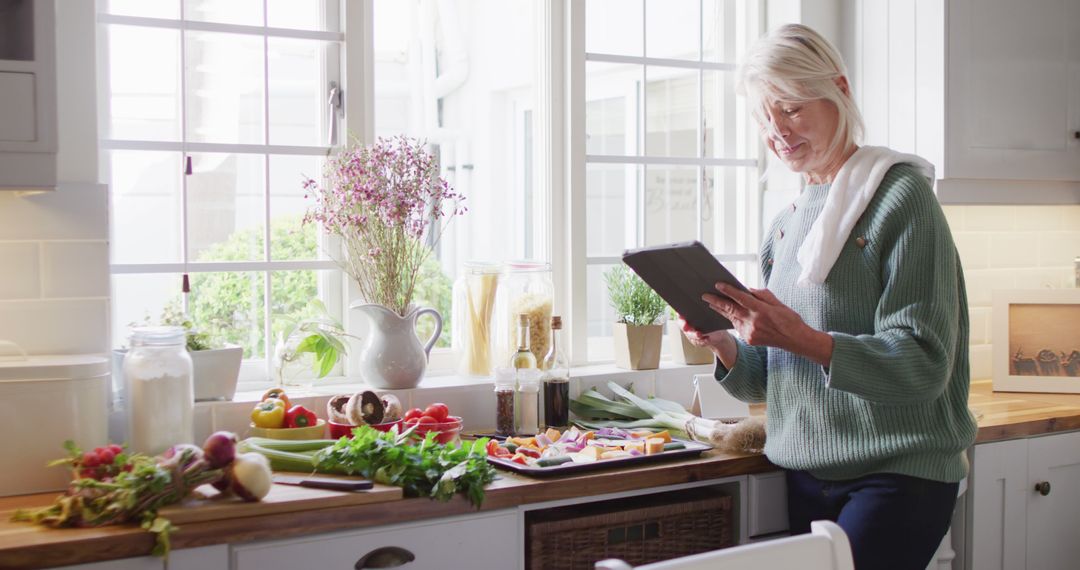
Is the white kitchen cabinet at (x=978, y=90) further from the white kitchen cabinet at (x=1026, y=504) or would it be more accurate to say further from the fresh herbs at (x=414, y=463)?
the fresh herbs at (x=414, y=463)

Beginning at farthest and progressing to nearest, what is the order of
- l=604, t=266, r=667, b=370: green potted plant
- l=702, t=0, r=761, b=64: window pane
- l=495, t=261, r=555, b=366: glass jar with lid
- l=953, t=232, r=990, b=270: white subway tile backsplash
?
l=953, t=232, r=990, b=270: white subway tile backsplash < l=702, t=0, r=761, b=64: window pane < l=604, t=266, r=667, b=370: green potted plant < l=495, t=261, r=555, b=366: glass jar with lid

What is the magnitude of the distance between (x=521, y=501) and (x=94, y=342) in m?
1.09

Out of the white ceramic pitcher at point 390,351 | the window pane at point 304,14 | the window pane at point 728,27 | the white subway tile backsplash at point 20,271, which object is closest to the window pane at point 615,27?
the window pane at point 728,27

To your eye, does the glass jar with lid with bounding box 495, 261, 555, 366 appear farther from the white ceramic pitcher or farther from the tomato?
the tomato

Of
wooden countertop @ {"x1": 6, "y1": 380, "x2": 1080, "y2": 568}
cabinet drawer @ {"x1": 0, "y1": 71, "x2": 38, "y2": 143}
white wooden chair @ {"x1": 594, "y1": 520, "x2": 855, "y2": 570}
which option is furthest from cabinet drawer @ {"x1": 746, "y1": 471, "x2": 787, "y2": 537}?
cabinet drawer @ {"x1": 0, "y1": 71, "x2": 38, "y2": 143}

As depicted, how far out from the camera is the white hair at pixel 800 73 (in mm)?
2131

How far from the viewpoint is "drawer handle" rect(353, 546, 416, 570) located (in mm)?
2105

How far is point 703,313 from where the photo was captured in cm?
219

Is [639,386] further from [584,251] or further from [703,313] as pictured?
[703,313]

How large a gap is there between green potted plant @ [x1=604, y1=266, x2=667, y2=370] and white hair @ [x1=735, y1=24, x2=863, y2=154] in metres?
1.04

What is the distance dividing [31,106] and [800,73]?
1.59 meters

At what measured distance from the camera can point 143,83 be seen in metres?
2.73

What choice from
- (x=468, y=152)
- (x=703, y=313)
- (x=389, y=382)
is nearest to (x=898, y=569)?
(x=703, y=313)

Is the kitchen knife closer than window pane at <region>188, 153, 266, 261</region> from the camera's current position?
Yes
